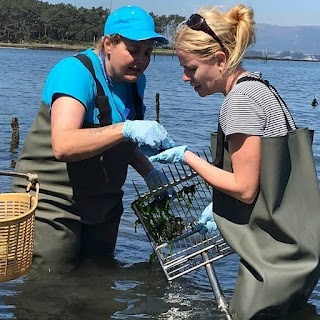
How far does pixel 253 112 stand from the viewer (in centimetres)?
450

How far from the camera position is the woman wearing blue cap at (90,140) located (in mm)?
5281

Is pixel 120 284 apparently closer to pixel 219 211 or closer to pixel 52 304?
pixel 52 304

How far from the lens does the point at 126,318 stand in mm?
6059

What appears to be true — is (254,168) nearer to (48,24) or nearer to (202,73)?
(202,73)

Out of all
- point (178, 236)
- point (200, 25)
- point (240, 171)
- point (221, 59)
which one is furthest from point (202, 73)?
point (178, 236)

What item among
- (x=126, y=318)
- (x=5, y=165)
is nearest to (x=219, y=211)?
(x=126, y=318)

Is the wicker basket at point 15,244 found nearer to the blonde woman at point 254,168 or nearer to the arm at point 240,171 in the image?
the blonde woman at point 254,168

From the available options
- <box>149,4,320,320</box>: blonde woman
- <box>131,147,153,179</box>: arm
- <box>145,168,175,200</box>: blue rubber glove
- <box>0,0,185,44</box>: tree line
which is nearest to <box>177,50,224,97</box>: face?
<box>149,4,320,320</box>: blonde woman

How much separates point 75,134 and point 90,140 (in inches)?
4.7

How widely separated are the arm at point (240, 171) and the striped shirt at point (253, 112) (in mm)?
62

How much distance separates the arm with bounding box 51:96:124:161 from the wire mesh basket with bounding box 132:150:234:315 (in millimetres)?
599

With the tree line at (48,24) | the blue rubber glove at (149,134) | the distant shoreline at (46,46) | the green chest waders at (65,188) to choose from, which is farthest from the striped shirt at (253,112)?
the tree line at (48,24)

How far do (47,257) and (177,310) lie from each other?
3.98 feet

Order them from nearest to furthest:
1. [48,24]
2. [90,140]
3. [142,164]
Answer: [90,140]
[142,164]
[48,24]
